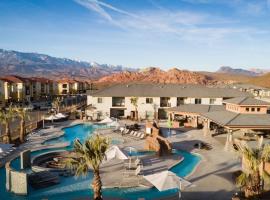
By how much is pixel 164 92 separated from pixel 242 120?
27120 millimetres

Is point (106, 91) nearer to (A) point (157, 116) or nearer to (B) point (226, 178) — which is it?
(A) point (157, 116)

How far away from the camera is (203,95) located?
59.8 metres

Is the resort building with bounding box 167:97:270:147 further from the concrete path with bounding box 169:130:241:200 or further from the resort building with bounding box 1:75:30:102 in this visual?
the resort building with bounding box 1:75:30:102

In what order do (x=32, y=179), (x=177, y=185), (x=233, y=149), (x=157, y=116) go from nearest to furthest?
1. (x=177, y=185)
2. (x=32, y=179)
3. (x=233, y=149)
4. (x=157, y=116)

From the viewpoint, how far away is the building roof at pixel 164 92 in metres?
59.8

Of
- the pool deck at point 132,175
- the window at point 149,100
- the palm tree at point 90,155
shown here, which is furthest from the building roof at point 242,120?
the window at point 149,100

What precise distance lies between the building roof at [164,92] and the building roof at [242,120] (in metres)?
21.6

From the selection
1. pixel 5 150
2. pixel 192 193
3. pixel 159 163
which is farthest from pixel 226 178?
pixel 5 150

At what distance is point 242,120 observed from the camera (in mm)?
34938

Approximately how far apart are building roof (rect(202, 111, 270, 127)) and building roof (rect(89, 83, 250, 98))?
21.6 metres

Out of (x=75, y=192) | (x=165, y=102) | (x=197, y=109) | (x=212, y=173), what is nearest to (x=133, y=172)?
(x=75, y=192)

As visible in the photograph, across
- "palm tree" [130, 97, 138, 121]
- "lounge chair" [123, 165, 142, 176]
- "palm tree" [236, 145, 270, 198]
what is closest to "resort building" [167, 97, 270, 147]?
"lounge chair" [123, 165, 142, 176]

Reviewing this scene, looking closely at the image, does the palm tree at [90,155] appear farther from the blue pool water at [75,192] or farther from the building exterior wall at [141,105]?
the building exterior wall at [141,105]

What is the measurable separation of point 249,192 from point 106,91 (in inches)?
1760
